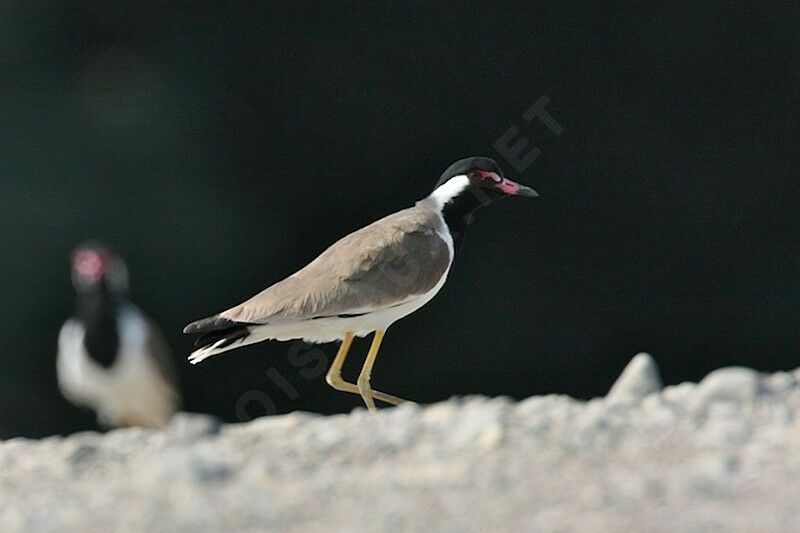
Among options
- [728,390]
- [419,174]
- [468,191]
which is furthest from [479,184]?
[419,174]

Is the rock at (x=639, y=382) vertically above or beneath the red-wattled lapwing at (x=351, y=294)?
beneath

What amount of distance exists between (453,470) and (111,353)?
3.52 m

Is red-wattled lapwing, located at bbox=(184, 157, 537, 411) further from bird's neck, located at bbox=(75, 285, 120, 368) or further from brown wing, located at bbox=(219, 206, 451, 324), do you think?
bird's neck, located at bbox=(75, 285, 120, 368)

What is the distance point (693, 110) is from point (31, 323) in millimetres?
4296

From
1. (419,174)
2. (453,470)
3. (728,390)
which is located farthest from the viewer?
(419,174)

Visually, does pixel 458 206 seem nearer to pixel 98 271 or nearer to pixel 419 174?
pixel 98 271

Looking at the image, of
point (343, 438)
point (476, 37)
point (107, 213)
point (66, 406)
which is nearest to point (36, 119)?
point (107, 213)

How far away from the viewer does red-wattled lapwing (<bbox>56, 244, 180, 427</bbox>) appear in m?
7.12

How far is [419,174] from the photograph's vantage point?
10172 millimetres

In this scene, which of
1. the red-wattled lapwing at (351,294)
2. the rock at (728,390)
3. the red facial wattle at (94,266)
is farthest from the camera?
the red facial wattle at (94,266)

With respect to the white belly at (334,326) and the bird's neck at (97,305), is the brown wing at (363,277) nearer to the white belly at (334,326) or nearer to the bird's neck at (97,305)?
the white belly at (334,326)

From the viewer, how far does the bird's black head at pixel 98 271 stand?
7102 mm

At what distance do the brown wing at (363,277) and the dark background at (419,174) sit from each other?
145 inches

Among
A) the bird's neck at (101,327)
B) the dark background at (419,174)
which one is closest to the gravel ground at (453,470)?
the bird's neck at (101,327)
